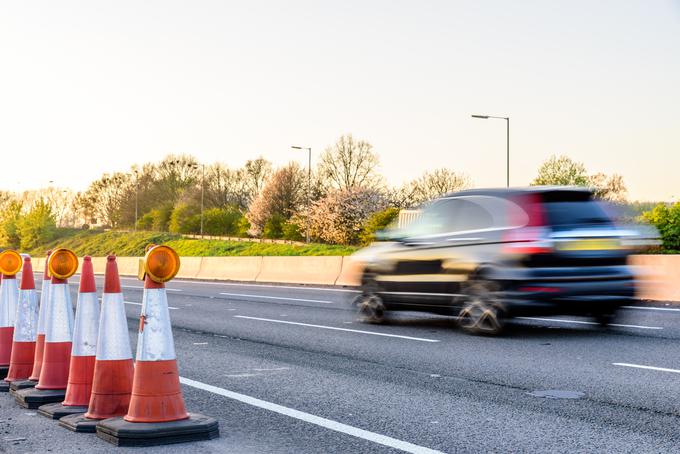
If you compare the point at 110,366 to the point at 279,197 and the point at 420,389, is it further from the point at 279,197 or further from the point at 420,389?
the point at 279,197

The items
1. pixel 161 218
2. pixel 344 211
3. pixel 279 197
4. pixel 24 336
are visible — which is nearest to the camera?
pixel 24 336

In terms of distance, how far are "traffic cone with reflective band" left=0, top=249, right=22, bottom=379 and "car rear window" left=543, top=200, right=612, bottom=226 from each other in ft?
20.7

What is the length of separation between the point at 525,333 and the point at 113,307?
23.5ft

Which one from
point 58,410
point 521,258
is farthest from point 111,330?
point 521,258

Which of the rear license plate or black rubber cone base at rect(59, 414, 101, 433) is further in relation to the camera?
the rear license plate

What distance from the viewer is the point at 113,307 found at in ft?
18.7

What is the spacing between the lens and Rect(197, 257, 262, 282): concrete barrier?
2942 cm

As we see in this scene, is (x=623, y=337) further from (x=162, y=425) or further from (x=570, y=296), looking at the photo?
(x=162, y=425)

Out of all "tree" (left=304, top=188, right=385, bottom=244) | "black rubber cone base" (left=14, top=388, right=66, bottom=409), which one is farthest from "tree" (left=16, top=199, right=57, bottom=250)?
"black rubber cone base" (left=14, top=388, right=66, bottom=409)

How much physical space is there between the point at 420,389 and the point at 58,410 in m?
2.89

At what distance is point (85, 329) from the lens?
6137 mm

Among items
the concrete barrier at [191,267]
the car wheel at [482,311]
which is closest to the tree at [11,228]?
the concrete barrier at [191,267]

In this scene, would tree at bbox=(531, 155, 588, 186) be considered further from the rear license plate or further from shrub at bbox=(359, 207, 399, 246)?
the rear license plate

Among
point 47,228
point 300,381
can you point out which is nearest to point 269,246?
point 47,228
